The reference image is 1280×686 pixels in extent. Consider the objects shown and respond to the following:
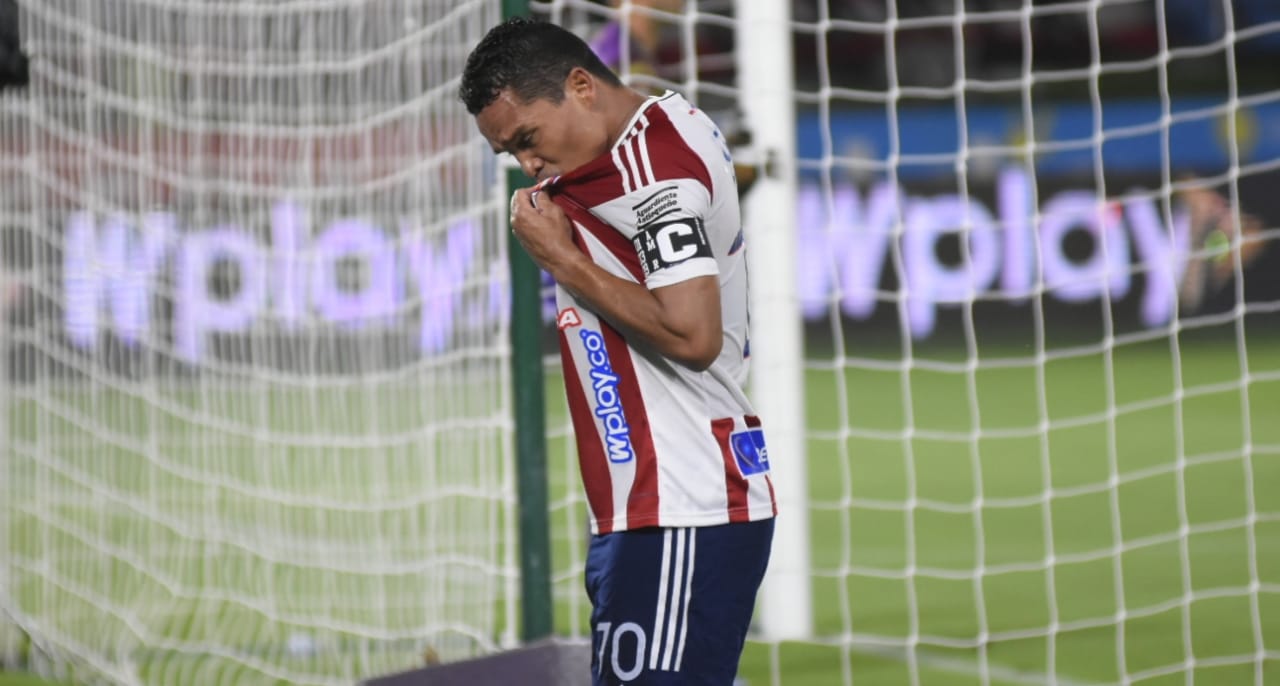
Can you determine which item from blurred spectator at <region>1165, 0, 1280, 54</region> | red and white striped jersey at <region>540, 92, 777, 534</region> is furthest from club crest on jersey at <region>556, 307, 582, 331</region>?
blurred spectator at <region>1165, 0, 1280, 54</region>

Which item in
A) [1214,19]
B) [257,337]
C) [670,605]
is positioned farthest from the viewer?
[1214,19]

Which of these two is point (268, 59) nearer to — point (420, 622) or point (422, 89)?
point (422, 89)

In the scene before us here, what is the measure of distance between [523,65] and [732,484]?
2.04ft

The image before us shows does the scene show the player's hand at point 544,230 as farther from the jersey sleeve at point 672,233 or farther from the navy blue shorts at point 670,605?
the navy blue shorts at point 670,605

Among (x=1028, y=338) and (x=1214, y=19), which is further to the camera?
(x=1214, y=19)

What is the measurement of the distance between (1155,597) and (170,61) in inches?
132

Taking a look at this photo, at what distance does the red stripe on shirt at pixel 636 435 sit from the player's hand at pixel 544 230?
0.41 feet

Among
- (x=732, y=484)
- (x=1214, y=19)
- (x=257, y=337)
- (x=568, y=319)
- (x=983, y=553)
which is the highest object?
(x=1214, y=19)

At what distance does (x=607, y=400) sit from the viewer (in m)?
2.24

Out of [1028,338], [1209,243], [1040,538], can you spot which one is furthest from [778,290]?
[1028,338]

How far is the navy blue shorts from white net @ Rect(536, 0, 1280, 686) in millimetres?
1375

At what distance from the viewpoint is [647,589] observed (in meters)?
2.18

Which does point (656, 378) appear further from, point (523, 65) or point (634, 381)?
point (523, 65)

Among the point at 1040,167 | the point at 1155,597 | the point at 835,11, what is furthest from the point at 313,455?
the point at 835,11
